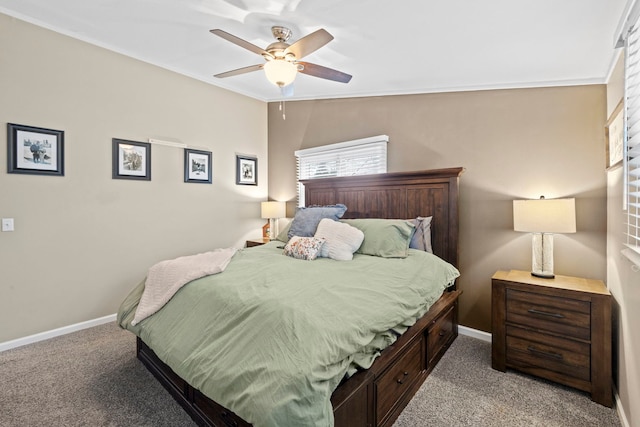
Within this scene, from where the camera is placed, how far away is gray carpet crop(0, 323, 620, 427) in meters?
1.78

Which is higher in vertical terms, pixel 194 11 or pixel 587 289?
pixel 194 11

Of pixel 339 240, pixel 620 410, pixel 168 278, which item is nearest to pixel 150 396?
pixel 168 278

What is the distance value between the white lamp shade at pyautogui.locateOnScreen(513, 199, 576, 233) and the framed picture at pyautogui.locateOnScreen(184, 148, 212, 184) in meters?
3.50

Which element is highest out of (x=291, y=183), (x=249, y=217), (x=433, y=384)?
(x=291, y=183)

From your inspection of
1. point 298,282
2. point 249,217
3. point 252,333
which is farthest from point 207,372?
point 249,217

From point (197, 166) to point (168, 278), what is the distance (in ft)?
7.02

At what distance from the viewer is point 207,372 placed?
4.46 feet

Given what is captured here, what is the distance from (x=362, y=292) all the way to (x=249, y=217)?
3.10 m

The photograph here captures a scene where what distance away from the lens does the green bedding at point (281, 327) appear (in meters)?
1.13

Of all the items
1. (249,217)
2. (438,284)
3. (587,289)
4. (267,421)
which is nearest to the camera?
(267,421)

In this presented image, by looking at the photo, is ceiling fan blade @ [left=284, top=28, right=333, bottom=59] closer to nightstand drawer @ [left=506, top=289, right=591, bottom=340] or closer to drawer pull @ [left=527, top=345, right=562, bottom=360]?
nightstand drawer @ [left=506, top=289, right=591, bottom=340]

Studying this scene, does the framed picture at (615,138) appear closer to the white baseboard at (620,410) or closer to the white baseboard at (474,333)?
the white baseboard at (620,410)

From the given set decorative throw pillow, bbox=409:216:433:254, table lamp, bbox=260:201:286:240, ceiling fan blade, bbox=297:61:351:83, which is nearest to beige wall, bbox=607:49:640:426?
decorative throw pillow, bbox=409:216:433:254

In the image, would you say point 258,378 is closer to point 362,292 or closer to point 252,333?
point 252,333
